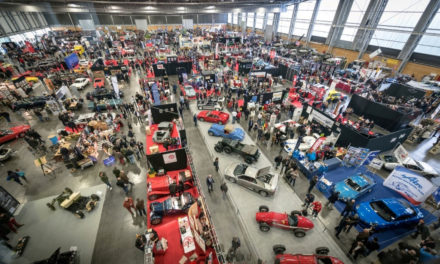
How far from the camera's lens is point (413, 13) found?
23.2m

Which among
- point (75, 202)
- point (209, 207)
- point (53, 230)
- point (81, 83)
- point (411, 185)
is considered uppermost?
point (81, 83)

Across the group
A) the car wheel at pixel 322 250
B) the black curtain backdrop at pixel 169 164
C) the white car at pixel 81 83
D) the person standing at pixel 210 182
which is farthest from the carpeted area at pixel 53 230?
the white car at pixel 81 83

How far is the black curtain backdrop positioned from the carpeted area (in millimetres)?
3182

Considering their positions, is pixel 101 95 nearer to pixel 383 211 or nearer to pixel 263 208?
pixel 263 208

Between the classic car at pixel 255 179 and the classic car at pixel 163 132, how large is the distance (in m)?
5.73

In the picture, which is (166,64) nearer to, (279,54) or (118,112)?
(118,112)

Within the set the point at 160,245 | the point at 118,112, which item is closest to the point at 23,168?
the point at 118,112

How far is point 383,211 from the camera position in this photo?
26.6 feet

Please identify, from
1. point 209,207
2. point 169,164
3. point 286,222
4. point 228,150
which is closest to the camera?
point 286,222

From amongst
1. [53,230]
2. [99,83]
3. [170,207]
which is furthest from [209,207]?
[99,83]

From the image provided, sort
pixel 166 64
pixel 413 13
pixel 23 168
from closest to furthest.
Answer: pixel 23 168, pixel 413 13, pixel 166 64

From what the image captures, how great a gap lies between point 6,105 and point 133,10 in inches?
1570

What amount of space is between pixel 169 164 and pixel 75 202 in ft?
16.5

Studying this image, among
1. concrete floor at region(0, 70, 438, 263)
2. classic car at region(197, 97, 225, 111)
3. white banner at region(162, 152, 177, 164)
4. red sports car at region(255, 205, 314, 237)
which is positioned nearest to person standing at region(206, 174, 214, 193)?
concrete floor at region(0, 70, 438, 263)
